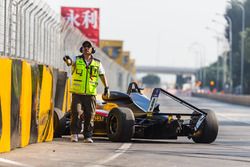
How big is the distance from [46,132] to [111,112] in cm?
133

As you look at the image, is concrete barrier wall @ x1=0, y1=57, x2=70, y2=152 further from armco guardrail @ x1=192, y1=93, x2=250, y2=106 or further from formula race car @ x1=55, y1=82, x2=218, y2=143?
armco guardrail @ x1=192, y1=93, x2=250, y2=106

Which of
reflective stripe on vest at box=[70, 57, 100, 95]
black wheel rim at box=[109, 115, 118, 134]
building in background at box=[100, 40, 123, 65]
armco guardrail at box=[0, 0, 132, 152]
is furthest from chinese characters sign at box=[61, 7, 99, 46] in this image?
building in background at box=[100, 40, 123, 65]

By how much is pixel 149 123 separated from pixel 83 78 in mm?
1551

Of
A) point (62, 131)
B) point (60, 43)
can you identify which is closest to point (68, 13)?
point (60, 43)

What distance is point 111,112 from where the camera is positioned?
16141 millimetres

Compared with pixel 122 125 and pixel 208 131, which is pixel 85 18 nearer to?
pixel 208 131

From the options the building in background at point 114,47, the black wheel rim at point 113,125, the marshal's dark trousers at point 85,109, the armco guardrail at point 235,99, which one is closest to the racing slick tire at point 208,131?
the black wheel rim at point 113,125

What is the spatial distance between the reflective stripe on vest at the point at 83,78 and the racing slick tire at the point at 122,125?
2.06 ft

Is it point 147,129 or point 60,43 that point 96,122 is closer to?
point 147,129

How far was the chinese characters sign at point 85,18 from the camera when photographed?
56.8m

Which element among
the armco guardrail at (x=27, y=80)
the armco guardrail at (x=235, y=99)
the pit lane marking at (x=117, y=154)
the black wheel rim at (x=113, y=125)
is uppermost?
the armco guardrail at (x=27, y=80)

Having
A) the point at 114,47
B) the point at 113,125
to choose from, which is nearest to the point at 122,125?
the point at 113,125

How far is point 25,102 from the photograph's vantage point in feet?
45.8

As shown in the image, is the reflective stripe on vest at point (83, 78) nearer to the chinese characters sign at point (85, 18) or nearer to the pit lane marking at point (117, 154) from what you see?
the pit lane marking at point (117, 154)
